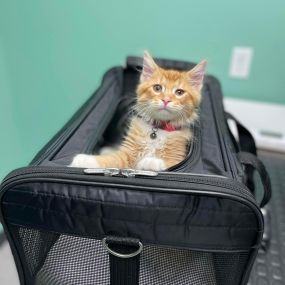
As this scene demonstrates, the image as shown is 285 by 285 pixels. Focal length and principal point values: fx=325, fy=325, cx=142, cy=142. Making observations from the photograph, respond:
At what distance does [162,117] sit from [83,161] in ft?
0.83

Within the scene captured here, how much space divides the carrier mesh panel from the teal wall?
2.22 ft

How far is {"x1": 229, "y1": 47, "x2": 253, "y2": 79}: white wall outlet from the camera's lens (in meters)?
1.19

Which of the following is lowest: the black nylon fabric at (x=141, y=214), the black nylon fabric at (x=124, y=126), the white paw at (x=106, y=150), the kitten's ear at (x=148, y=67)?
the white paw at (x=106, y=150)

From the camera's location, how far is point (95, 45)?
1.33 metres

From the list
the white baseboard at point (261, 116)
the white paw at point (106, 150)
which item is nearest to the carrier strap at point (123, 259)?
the white paw at point (106, 150)

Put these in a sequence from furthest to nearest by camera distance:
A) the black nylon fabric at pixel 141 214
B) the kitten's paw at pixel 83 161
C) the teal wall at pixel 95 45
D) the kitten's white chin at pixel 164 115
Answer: the teal wall at pixel 95 45, the kitten's white chin at pixel 164 115, the kitten's paw at pixel 83 161, the black nylon fabric at pixel 141 214

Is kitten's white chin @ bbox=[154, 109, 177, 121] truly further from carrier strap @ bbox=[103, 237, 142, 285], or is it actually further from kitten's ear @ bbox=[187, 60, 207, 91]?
carrier strap @ bbox=[103, 237, 142, 285]

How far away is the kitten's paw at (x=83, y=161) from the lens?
0.61m

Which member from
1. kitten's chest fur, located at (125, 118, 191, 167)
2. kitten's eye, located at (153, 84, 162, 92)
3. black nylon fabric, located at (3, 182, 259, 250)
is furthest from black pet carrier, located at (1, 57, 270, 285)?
kitten's eye, located at (153, 84, 162, 92)

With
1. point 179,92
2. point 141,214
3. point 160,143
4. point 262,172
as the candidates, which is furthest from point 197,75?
point 141,214

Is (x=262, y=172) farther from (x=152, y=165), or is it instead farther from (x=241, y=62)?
(x=241, y=62)

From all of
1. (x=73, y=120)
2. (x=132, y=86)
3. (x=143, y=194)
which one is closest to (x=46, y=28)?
(x=132, y=86)

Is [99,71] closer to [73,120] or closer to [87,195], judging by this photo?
[73,120]

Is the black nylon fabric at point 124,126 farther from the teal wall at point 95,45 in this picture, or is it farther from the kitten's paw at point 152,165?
the teal wall at point 95,45
